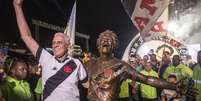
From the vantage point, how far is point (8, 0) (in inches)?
385

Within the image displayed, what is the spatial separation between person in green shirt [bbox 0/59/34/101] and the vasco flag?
5.34m

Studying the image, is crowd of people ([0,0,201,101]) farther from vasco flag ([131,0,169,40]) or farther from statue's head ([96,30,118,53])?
vasco flag ([131,0,169,40])

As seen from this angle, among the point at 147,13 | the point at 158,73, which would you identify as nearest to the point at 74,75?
the point at 147,13

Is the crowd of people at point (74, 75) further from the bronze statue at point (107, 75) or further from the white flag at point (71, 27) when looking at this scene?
the white flag at point (71, 27)

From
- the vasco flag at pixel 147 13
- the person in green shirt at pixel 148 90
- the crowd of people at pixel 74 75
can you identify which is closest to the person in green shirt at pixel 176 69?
the person in green shirt at pixel 148 90

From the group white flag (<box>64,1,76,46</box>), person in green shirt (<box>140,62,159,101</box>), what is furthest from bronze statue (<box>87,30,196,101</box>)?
person in green shirt (<box>140,62,159,101</box>)

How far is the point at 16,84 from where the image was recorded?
22.8 ft

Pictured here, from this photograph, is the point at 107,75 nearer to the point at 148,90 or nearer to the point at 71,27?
the point at 71,27

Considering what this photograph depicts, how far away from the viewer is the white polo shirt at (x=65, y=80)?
5512 mm

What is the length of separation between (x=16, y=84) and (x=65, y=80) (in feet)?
5.15

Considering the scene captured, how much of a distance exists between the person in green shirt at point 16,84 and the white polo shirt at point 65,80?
1.14 m

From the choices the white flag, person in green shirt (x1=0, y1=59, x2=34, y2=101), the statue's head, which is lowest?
person in green shirt (x1=0, y1=59, x2=34, y2=101)

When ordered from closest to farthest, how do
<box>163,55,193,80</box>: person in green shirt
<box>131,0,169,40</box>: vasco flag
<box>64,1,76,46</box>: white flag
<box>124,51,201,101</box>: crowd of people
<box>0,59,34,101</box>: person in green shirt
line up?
1. <box>0,59,34,101</box>: person in green shirt
2. <box>64,1,76,46</box>: white flag
3. <box>124,51,201,101</box>: crowd of people
4. <box>131,0,169,40</box>: vasco flag
5. <box>163,55,193,80</box>: person in green shirt

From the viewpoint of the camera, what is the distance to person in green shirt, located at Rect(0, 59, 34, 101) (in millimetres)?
6766
